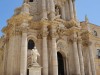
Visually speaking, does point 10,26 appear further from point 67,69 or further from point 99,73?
point 99,73

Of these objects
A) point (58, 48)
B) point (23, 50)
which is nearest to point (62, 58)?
point (58, 48)

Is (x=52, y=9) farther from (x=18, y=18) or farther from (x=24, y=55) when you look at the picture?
(x=24, y=55)

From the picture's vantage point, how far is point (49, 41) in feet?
79.6

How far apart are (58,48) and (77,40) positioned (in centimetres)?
269

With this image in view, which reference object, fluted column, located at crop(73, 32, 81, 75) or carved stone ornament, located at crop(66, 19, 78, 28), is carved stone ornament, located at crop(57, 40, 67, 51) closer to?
fluted column, located at crop(73, 32, 81, 75)

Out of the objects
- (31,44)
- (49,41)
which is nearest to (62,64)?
(49,41)

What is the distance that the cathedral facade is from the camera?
2223cm

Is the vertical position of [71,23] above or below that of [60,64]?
above

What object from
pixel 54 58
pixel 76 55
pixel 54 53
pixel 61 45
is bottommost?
pixel 54 58

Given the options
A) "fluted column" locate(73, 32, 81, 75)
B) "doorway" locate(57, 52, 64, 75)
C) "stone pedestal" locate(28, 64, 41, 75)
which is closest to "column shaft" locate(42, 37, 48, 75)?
"stone pedestal" locate(28, 64, 41, 75)

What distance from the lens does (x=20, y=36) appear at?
2292cm

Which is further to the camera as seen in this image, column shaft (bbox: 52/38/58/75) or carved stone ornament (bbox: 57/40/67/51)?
carved stone ornament (bbox: 57/40/67/51)

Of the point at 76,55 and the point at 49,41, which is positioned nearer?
the point at 49,41

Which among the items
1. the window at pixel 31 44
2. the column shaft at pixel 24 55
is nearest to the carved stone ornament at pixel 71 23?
the window at pixel 31 44
